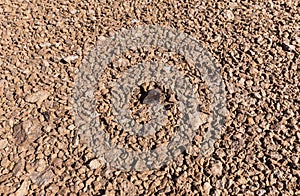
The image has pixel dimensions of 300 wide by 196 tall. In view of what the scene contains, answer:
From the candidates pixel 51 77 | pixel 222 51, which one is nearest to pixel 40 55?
pixel 51 77

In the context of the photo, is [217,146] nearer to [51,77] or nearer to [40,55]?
[51,77]

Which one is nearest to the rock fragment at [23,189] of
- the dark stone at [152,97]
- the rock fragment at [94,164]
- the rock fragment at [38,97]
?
the rock fragment at [94,164]

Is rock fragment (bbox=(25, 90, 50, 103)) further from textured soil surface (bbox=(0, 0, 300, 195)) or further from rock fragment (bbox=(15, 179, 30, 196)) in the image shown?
rock fragment (bbox=(15, 179, 30, 196))

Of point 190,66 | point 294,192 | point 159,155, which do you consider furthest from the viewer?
point 190,66

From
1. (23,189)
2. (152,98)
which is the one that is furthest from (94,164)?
(152,98)

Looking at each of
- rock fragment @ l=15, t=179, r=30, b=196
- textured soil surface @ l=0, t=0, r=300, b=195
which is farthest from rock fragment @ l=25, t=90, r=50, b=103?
rock fragment @ l=15, t=179, r=30, b=196

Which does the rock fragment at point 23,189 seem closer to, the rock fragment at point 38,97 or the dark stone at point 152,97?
the rock fragment at point 38,97

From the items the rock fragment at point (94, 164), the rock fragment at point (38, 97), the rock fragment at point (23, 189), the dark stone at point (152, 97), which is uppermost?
the dark stone at point (152, 97)

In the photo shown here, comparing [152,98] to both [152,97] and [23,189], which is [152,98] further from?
[23,189]
